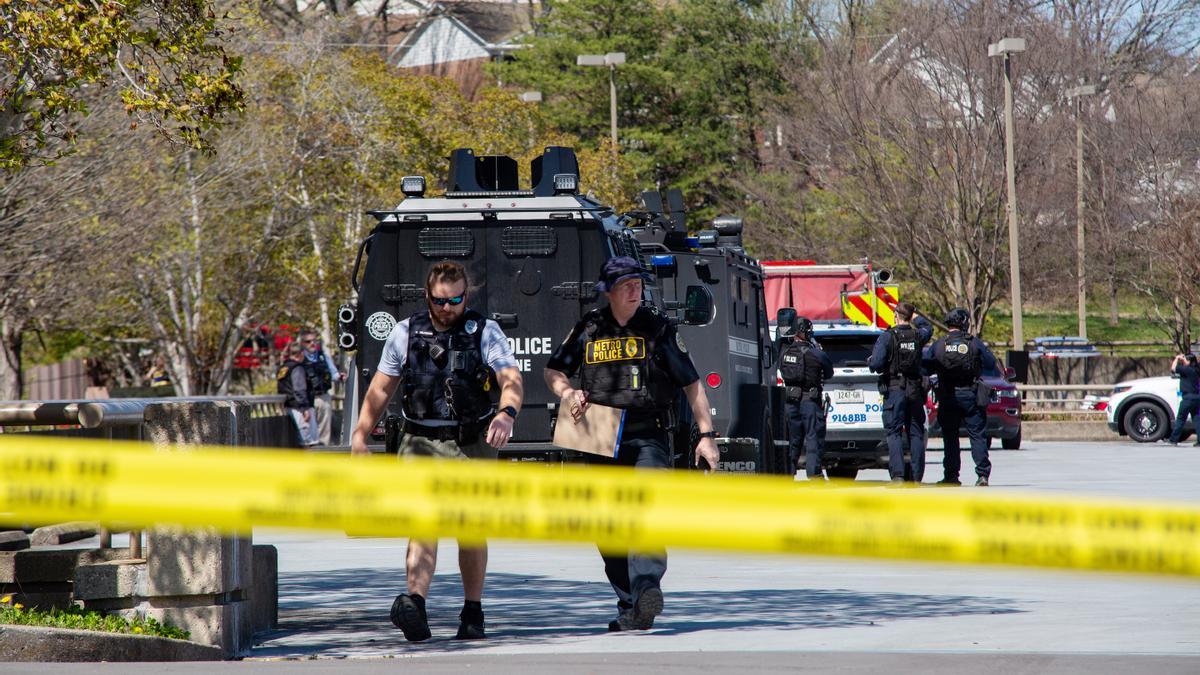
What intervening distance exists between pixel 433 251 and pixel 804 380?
18.4 ft

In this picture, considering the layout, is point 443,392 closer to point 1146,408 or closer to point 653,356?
point 653,356

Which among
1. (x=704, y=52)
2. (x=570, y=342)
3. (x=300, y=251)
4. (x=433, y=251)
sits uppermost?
(x=704, y=52)

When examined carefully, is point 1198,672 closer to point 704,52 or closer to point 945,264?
point 945,264

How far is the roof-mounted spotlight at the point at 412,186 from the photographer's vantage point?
12789 mm

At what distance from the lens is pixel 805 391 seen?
690 inches

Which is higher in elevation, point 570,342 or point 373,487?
point 570,342

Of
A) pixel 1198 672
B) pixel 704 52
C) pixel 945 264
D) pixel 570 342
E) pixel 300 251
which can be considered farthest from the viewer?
pixel 704 52

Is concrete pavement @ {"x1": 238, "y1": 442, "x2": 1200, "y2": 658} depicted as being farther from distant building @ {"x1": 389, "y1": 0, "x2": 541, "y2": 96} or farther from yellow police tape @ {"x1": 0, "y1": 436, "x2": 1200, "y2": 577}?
distant building @ {"x1": 389, "y1": 0, "x2": 541, "y2": 96}

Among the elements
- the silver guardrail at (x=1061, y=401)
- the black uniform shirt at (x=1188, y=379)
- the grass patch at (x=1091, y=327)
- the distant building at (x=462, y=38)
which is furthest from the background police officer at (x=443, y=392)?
the distant building at (x=462, y=38)

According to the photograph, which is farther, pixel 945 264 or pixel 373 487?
pixel 945 264

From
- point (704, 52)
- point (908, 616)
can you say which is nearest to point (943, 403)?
point (908, 616)

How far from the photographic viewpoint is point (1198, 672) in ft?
23.3

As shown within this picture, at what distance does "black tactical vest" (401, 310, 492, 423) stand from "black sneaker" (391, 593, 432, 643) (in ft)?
2.71

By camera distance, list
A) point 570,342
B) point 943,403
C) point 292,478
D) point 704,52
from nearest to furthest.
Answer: point 292,478 < point 570,342 < point 943,403 < point 704,52
